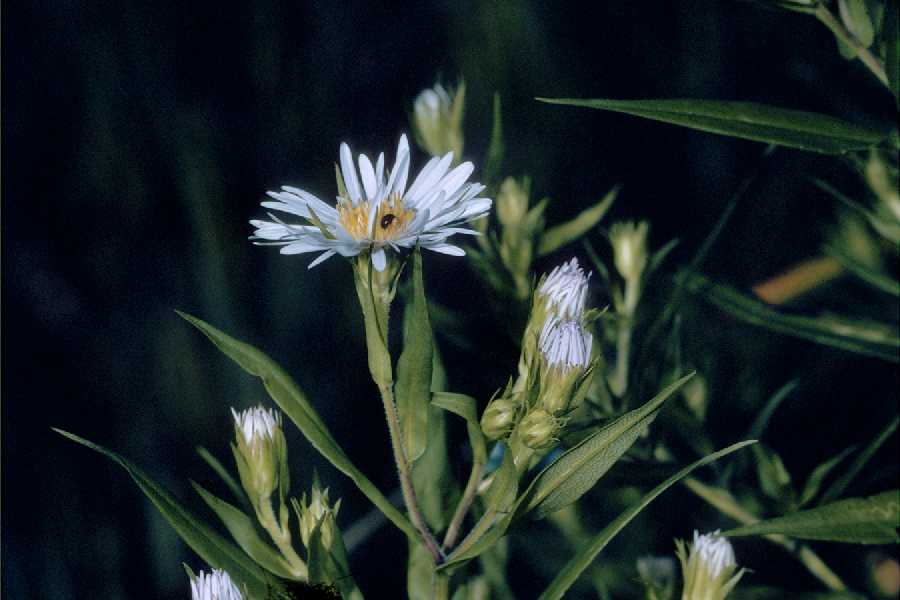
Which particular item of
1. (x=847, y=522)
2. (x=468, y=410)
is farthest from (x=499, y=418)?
(x=847, y=522)

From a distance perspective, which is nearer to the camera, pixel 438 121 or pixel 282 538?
pixel 282 538

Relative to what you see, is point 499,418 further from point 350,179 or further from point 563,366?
point 350,179

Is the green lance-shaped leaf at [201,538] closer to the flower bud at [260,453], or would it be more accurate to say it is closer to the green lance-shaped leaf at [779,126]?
the flower bud at [260,453]

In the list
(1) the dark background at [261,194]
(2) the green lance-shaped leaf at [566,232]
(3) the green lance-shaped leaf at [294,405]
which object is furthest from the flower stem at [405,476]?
(1) the dark background at [261,194]

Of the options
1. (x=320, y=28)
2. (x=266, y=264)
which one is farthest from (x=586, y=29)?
(x=266, y=264)

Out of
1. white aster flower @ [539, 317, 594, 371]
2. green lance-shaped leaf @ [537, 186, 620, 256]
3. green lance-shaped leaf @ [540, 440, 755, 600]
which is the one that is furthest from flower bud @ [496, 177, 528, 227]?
green lance-shaped leaf @ [540, 440, 755, 600]

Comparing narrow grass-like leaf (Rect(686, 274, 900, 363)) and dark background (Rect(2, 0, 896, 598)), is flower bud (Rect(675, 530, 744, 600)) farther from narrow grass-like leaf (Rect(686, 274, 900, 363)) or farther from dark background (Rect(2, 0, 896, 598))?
dark background (Rect(2, 0, 896, 598))
